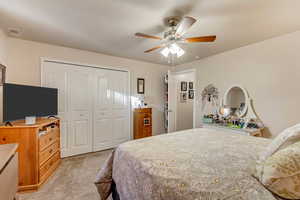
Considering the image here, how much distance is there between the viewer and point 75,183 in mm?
2117

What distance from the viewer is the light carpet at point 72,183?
183cm

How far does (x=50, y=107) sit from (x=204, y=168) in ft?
8.84

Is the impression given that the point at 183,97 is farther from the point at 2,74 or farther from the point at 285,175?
→ the point at 2,74

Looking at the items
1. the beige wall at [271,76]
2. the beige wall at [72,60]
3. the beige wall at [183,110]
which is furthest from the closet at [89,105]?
the beige wall at [271,76]

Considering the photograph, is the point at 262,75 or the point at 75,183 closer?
the point at 75,183

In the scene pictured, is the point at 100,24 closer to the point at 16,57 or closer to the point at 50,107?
the point at 50,107

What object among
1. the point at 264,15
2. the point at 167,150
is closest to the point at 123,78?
the point at 167,150

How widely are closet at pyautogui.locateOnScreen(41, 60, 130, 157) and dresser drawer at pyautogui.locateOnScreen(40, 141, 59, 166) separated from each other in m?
0.42

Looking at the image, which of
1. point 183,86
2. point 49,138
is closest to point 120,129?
point 49,138

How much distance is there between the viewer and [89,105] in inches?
132

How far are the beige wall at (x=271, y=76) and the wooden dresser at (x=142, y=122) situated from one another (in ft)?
6.94

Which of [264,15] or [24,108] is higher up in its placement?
[264,15]

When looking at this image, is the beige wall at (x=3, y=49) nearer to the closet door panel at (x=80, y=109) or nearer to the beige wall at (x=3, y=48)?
the beige wall at (x=3, y=48)

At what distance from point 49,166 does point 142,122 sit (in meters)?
2.22
